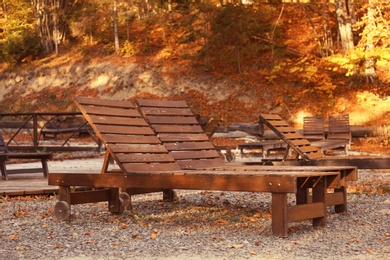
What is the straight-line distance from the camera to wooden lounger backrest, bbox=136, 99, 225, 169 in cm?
873

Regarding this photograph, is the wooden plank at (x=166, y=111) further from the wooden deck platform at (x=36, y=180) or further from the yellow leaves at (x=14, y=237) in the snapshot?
the yellow leaves at (x=14, y=237)

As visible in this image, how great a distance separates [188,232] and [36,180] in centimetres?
531

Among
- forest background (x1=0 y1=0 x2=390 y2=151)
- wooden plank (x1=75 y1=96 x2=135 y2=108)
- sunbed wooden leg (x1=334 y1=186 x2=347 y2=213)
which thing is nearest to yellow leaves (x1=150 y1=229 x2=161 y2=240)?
wooden plank (x1=75 y1=96 x2=135 y2=108)

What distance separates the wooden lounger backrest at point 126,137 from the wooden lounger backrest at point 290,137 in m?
2.61

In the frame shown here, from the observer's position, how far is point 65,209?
7.58 m

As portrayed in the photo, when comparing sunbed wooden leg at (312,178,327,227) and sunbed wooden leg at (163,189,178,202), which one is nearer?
sunbed wooden leg at (312,178,327,227)

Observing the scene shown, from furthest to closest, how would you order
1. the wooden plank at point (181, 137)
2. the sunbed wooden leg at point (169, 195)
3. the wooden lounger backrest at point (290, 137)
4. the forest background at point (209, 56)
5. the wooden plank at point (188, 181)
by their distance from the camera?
the forest background at point (209, 56) < the wooden lounger backrest at point (290, 137) < the sunbed wooden leg at point (169, 195) < the wooden plank at point (181, 137) < the wooden plank at point (188, 181)

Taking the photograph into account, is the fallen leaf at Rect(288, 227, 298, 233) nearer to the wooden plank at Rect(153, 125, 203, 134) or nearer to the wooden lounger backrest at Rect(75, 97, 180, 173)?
the wooden lounger backrest at Rect(75, 97, 180, 173)

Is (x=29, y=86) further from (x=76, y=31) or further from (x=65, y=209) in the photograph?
(x=65, y=209)

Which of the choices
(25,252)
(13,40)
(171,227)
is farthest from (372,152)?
(13,40)

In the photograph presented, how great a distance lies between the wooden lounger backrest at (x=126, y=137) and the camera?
7.79 meters

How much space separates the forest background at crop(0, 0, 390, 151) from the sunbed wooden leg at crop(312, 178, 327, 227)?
46.7 feet

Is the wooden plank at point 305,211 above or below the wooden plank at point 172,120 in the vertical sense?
below

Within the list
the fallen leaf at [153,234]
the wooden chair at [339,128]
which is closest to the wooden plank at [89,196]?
the fallen leaf at [153,234]
